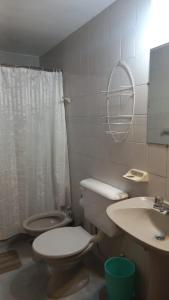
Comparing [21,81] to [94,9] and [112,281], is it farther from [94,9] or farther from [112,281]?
[112,281]

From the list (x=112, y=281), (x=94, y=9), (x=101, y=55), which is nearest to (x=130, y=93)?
(x=101, y=55)

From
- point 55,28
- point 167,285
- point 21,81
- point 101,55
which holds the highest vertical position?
point 55,28

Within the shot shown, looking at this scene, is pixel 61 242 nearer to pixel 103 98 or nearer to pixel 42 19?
pixel 103 98

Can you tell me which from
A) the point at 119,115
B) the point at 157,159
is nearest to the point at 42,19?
the point at 119,115

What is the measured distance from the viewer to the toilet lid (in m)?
1.54

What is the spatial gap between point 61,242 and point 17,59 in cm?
217

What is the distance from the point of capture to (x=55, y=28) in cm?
194

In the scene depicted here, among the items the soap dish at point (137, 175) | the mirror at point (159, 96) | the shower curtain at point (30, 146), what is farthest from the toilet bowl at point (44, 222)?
the mirror at point (159, 96)

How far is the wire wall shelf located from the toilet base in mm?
1159

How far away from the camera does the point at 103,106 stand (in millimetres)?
1748

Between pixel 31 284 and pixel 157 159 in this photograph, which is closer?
pixel 157 159

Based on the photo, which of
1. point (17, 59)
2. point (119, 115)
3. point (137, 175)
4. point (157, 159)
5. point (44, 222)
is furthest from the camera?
point (17, 59)

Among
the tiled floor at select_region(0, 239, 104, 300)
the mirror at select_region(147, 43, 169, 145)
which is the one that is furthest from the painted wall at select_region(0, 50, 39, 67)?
the tiled floor at select_region(0, 239, 104, 300)

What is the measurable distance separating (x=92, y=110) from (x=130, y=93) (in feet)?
1.60
